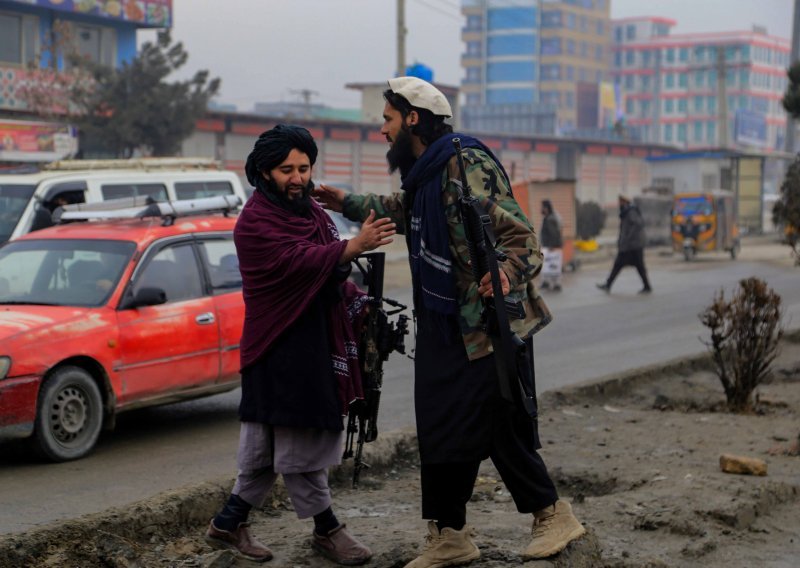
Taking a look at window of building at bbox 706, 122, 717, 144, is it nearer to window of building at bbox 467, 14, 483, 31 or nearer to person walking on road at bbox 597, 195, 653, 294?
window of building at bbox 467, 14, 483, 31

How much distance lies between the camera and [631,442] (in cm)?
771

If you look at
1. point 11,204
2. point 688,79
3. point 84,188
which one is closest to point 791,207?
point 84,188

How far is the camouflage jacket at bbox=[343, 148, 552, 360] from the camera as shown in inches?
169

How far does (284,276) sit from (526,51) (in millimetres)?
142730

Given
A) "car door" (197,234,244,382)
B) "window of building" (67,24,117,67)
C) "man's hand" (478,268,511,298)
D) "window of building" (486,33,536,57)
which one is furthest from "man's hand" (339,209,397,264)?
"window of building" (486,33,536,57)

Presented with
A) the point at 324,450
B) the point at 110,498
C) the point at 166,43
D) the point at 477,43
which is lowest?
the point at 110,498

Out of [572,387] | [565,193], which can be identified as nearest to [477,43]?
[565,193]

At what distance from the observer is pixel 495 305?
4.24 m

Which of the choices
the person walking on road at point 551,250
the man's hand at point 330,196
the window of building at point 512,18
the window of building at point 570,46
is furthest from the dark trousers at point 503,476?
the window of building at point 570,46

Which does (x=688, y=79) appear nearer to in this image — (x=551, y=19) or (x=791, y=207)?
(x=551, y=19)

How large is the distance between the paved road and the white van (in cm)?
351

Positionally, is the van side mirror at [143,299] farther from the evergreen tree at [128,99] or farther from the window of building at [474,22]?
the window of building at [474,22]

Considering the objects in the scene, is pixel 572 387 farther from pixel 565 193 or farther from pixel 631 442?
pixel 565 193

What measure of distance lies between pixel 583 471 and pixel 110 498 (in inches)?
99.2
